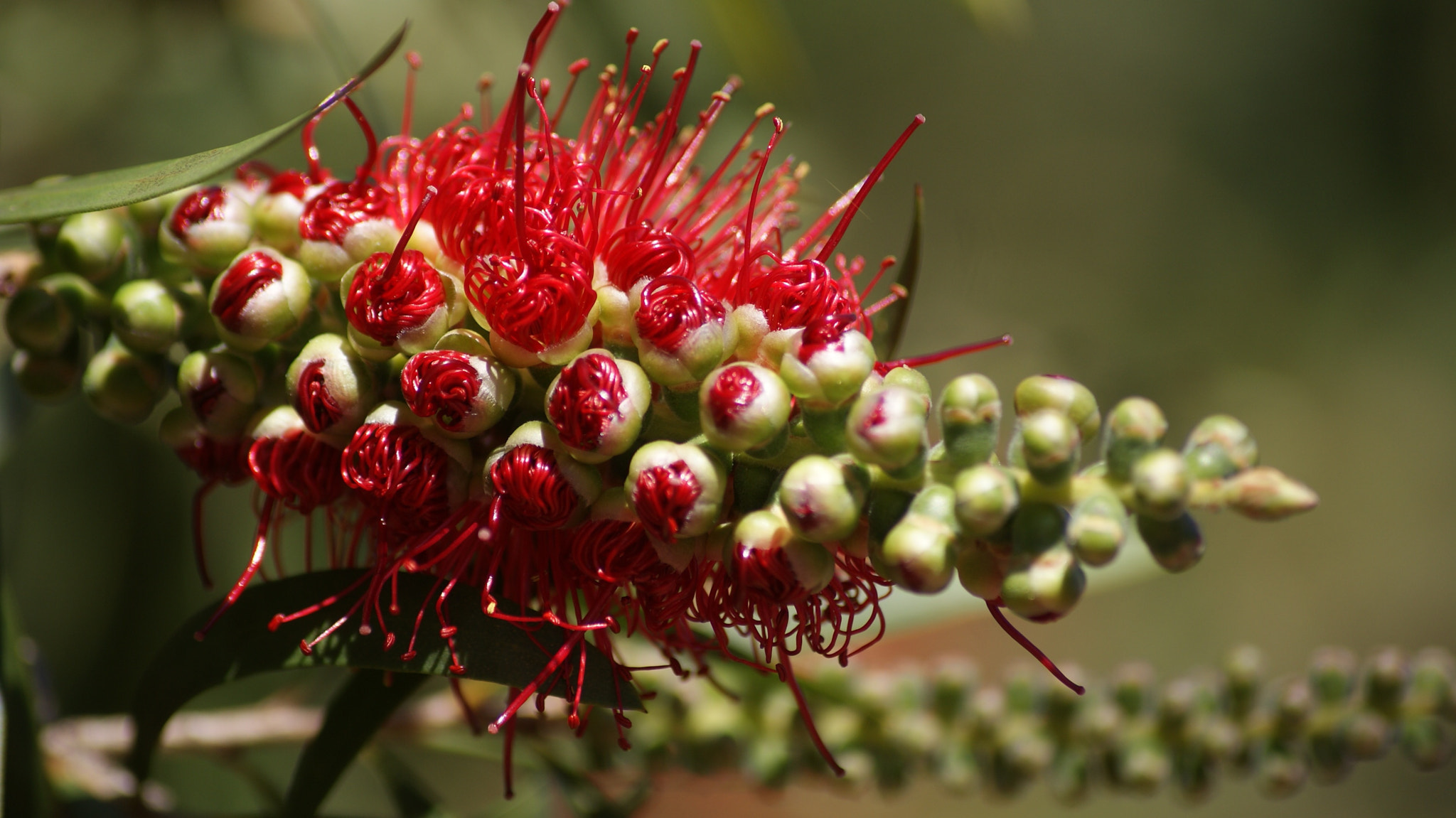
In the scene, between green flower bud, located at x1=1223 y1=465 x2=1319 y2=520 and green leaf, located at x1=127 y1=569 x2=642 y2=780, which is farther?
green leaf, located at x1=127 y1=569 x2=642 y2=780

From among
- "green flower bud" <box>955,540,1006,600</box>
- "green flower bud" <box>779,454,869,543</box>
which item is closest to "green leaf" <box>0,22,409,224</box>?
"green flower bud" <box>779,454,869,543</box>

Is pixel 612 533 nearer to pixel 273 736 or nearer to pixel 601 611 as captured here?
pixel 601 611

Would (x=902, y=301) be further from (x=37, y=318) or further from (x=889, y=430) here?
(x=37, y=318)

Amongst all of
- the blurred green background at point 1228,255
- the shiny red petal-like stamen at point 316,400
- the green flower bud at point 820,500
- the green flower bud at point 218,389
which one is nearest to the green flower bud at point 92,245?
the green flower bud at point 218,389

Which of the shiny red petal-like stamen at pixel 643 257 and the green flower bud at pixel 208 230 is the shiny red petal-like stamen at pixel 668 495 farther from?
the green flower bud at pixel 208 230

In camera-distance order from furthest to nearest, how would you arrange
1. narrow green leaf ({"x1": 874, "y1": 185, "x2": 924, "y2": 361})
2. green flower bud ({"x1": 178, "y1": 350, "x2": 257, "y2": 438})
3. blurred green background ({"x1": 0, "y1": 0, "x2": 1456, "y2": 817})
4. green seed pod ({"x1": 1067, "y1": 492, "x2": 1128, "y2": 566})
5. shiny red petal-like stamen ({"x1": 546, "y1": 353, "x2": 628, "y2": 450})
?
blurred green background ({"x1": 0, "y1": 0, "x2": 1456, "y2": 817}), narrow green leaf ({"x1": 874, "y1": 185, "x2": 924, "y2": 361}), green flower bud ({"x1": 178, "y1": 350, "x2": 257, "y2": 438}), shiny red petal-like stamen ({"x1": 546, "y1": 353, "x2": 628, "y2": 450}), green seed pod ({"x1": 1067, "y1": 492, "x2": 1128, "y2": 566})

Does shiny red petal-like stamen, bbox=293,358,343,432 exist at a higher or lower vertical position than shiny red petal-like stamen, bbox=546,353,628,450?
lower

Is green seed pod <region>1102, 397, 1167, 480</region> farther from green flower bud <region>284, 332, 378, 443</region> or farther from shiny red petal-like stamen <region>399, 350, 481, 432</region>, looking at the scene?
green flower bud <region>284, 332, 378, 443</region>
